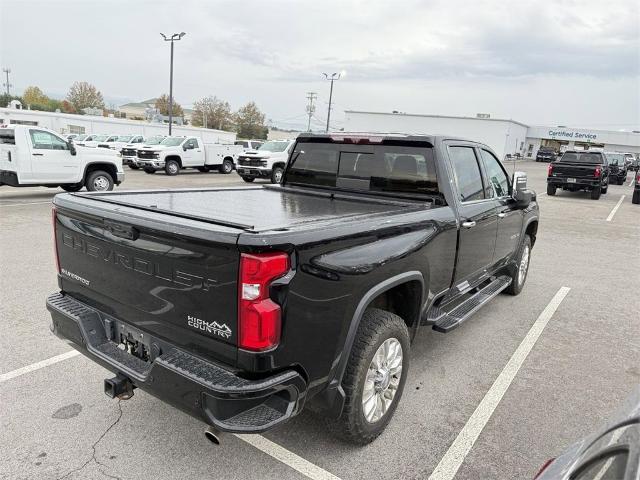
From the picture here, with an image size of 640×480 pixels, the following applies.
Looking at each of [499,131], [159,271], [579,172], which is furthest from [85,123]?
[159,271]

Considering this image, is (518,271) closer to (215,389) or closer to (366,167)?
(366,167)

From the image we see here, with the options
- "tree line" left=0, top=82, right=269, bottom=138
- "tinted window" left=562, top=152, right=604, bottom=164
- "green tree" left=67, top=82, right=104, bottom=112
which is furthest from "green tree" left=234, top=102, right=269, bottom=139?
"tinted window" left=562, top=152, right=604, bottom=164

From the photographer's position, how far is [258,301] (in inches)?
86.0

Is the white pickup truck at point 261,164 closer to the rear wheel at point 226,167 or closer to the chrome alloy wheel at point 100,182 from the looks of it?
the rear wheel at point 226,167

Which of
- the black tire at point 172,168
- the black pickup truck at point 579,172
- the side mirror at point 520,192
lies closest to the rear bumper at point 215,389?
the side mirror at point 520,192

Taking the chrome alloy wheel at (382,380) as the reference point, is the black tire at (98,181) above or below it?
below

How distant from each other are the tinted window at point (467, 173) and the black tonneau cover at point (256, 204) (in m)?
0.54

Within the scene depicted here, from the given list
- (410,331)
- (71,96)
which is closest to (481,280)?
(410,331)

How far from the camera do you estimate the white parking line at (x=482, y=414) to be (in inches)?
111

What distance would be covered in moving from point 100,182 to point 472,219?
12137 mm

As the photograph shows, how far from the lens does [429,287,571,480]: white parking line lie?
9.29 ft

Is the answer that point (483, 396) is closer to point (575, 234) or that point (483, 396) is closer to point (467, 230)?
point (467, 230)

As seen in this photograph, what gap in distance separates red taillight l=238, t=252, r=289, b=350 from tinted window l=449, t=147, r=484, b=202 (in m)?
2.38

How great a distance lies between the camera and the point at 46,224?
9.23 metres
